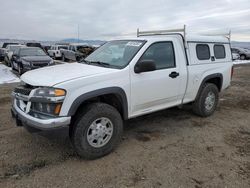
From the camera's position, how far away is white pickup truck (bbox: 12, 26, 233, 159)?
3160 mm

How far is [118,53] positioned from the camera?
4.23m

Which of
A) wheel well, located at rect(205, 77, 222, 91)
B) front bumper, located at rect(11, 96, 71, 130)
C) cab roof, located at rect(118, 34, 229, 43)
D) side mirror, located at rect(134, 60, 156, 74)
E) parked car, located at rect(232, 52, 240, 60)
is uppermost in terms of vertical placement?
parked car, located at rect(232, 52, 240, 60)

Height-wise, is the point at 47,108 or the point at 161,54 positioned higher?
the point at 161,54

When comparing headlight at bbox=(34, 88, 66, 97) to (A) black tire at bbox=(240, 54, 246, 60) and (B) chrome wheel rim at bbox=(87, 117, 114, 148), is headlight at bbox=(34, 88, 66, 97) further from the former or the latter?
(A) black tire at bbox=(240, 54, 246, 60)

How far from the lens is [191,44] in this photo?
4910 millimetres

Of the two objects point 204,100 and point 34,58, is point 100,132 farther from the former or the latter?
point 34,58

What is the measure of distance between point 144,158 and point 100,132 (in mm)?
782

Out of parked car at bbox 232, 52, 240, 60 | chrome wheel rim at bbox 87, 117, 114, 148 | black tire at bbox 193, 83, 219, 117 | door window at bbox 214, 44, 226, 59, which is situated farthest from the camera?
parked car at bbox 232, 52, 240, 60

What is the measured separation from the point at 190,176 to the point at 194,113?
8.80 feet

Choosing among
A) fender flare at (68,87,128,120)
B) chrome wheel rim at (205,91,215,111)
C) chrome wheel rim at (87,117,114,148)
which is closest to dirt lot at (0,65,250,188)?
chrome wheel rim at (87,117,114,148)

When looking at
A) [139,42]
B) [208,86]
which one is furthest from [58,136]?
[208,86]

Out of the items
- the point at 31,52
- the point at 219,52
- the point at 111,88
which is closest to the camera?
the point at 111,88

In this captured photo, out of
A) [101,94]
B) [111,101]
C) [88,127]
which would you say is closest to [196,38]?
[111,101]

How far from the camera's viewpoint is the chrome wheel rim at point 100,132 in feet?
11.4
